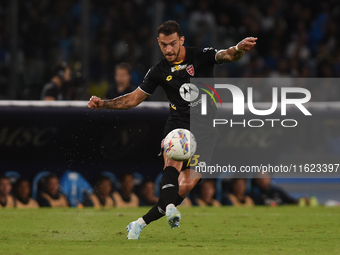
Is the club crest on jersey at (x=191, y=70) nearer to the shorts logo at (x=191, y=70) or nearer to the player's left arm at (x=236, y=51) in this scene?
the shorts logo at (x=191, y=70)

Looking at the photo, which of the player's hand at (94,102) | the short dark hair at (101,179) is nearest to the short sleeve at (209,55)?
the player's hand at (94,102)

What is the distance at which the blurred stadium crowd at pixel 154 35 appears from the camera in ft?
35.9

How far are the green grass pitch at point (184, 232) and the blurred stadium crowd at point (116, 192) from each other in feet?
0.99

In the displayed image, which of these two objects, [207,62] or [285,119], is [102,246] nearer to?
[207,62]

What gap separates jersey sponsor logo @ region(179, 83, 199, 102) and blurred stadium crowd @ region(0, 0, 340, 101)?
4223 mm

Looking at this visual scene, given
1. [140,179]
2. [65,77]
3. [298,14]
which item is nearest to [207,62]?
[140,179]

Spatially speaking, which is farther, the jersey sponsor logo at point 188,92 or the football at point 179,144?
the jersey sponsor logo at point 188,92

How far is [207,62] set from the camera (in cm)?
582

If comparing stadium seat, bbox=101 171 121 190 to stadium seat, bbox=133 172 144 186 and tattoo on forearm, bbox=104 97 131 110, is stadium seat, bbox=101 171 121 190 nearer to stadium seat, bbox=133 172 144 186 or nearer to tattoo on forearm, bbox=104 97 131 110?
stadium seat, bbox=133 172 144 186

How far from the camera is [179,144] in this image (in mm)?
5516

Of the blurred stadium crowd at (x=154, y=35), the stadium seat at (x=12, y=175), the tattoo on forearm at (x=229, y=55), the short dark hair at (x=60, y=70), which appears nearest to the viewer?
the tattoo on forearm at (x=229, y=55)

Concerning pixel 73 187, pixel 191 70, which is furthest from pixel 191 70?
pixel 73 187

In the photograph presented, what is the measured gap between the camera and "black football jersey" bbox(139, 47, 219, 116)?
19.0 ft

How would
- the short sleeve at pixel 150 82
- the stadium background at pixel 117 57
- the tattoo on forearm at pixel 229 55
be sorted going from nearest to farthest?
the tattoo on forearm at pixel 229 55
the short sleeve at pixel 150 82
the stadium background at pixel 117 57
